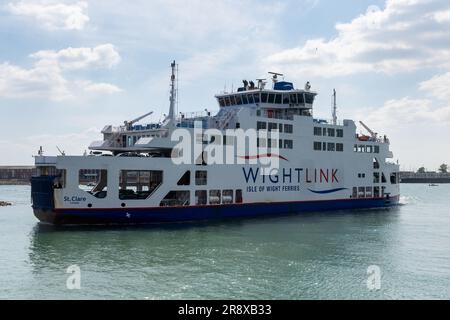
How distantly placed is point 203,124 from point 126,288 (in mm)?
18835

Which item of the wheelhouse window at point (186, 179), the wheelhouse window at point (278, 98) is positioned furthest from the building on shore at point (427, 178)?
the wheelhouse window at point (186, 179)

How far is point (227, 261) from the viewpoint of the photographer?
20.0m

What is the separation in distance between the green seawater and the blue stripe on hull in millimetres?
851

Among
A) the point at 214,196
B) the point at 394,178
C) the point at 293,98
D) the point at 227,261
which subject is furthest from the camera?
the point at 394,178

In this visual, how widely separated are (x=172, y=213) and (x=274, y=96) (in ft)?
45.8

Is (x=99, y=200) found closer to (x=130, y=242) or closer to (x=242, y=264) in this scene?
(x=130, y=242)

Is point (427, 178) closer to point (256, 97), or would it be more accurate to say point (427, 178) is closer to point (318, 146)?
point (318, 146)

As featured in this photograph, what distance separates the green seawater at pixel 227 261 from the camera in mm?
15781

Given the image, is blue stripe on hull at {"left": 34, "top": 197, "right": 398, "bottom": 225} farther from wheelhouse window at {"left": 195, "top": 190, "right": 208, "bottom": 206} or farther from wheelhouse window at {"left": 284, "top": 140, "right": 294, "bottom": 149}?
wheelhouse window at {"left": 284, "top": 140, "right": 294, "bottom": 149}

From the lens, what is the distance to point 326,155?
4003 cm

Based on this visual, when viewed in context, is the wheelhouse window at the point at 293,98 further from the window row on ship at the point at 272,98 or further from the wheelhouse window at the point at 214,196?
the wheelhouse window at the point at 214,196

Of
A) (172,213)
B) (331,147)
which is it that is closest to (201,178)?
(172,213)

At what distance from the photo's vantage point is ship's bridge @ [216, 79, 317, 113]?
3791 cm
